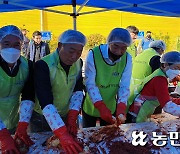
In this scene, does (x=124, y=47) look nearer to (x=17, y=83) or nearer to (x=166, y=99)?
(x=166, y=99)

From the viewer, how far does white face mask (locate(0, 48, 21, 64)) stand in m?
1.89

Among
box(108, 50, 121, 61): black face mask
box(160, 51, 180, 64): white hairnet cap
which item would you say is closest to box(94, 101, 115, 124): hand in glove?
box(108, 50, 121, 61): black face mask

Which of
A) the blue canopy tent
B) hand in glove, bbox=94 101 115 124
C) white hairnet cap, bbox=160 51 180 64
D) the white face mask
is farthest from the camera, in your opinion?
the blue canopy tent

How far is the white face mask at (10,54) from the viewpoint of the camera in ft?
6.20

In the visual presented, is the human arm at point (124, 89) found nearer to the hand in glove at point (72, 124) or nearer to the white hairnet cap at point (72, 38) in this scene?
the hand in glove at point (72, 124)

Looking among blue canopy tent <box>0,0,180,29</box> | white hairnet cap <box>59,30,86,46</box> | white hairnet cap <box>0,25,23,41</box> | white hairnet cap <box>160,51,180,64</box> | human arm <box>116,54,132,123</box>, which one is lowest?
human arm <box>116,54,132,123</box>

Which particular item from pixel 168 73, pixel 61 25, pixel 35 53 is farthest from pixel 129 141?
pixel 61 25

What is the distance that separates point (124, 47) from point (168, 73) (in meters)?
0.43

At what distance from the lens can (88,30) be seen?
14.2 meters

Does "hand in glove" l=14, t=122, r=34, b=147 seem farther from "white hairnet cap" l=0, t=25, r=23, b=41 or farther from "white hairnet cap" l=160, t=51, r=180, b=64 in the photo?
"white hairnet cap" l=160, t=51, r=180, b=64

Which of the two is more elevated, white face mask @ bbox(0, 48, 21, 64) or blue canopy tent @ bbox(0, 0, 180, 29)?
blue canopy tent @ bbox(0, 0, 180, 29)

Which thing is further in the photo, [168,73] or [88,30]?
[88,30]

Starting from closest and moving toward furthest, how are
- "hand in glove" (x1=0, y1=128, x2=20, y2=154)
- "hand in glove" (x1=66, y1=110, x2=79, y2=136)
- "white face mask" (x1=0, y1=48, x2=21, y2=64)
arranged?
"hand in glove" (x1=0, y1=128, x2=20, y2=154) → "white face mask" (x1=0, y1=48, x2=21, y2=64) → "hand in glove" (x1=66, y1=110, x2=79, y2=136)

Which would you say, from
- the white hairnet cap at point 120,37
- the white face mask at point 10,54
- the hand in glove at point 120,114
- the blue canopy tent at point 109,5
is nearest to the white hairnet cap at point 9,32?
the white face mask at point 10,54
